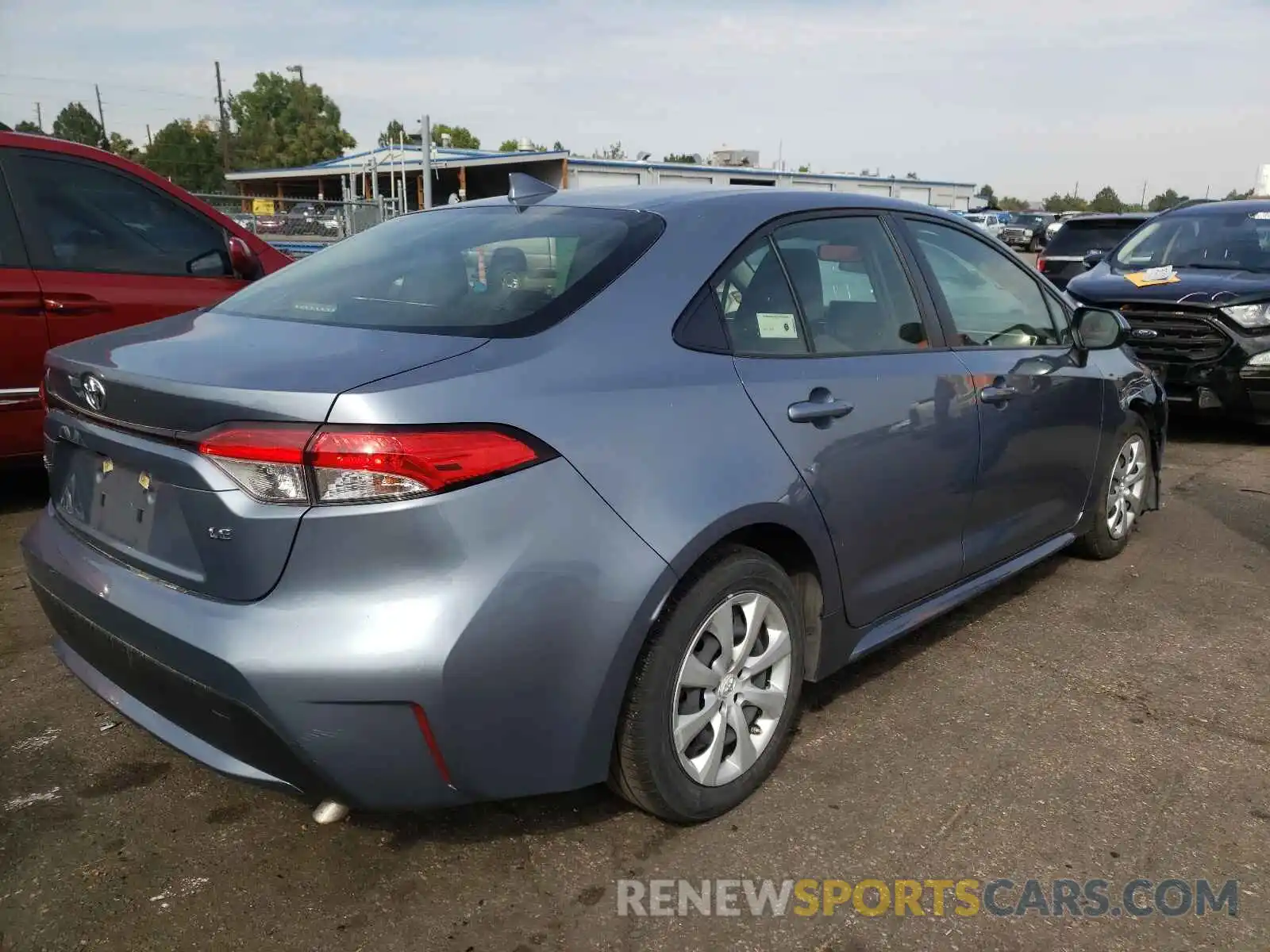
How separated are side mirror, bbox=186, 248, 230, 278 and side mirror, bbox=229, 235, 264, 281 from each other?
0.09 m

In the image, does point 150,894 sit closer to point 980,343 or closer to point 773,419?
point 773,419

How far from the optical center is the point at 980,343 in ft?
11.6

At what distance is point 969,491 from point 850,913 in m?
1.59

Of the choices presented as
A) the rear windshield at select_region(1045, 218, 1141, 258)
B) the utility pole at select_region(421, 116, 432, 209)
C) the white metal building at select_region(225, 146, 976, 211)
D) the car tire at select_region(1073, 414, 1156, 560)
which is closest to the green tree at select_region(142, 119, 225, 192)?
the white metal building at select_region(225, 146, 976, 211)

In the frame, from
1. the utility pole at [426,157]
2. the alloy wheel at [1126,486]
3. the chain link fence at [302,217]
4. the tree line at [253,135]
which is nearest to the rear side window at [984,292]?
the alloy wheel at [1126,486]

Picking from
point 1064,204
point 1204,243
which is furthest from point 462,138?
point 1204,243

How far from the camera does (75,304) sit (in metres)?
4.83

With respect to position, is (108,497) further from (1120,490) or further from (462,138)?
(462,138)

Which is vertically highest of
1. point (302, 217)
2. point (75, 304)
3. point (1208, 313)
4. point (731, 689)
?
point (302, 217)

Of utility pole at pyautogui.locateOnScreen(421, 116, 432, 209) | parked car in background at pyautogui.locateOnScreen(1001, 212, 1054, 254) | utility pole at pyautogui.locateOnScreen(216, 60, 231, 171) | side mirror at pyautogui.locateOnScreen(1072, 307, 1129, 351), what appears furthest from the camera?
utility pole at pyautogui.locateOnScreen(216, 60, 231, 171)

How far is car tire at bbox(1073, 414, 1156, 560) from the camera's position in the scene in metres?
4.47

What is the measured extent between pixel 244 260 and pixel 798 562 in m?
3.72

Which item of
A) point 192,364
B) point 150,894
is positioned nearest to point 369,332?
point 192,364

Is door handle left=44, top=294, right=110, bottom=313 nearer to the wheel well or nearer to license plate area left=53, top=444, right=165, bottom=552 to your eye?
license plate area left=53, top=444, right=165, bottom=552
